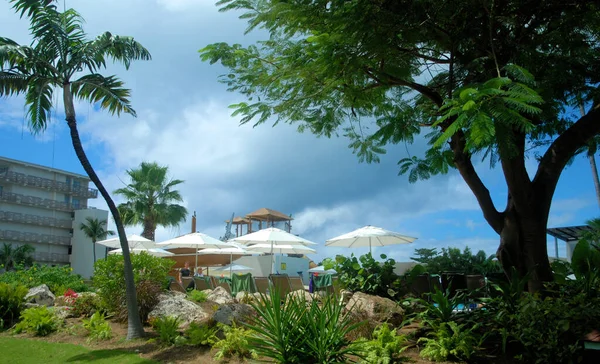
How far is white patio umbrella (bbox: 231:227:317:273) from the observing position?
1733cm

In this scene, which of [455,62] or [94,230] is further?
[94,230]

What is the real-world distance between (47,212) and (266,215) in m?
25.8

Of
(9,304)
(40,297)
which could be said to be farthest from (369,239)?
(9,304)

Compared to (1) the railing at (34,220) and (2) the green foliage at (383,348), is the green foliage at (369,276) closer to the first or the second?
(2) the green foliage at (383,348)

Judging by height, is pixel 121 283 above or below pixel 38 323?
above

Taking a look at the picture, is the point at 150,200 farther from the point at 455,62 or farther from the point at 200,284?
the point at 455,62

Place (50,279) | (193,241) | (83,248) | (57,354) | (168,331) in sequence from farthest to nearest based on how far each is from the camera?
(83,248) → (193,241) → (50,279) → (168,331) → (57,354)

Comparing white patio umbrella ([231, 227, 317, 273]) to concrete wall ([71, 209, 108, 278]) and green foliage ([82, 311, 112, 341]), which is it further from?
concrete wall ([71, 209, 108, 278])

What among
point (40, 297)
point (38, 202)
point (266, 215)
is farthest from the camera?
point (38, 202)

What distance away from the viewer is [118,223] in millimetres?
9500

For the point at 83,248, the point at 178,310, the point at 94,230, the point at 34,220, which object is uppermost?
the point at 34,220

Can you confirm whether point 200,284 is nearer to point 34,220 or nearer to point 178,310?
point 178,310

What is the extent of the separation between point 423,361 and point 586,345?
6.34 ft

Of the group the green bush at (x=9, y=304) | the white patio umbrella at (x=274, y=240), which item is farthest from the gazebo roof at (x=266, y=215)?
the green bush at (x=9, y=304)
